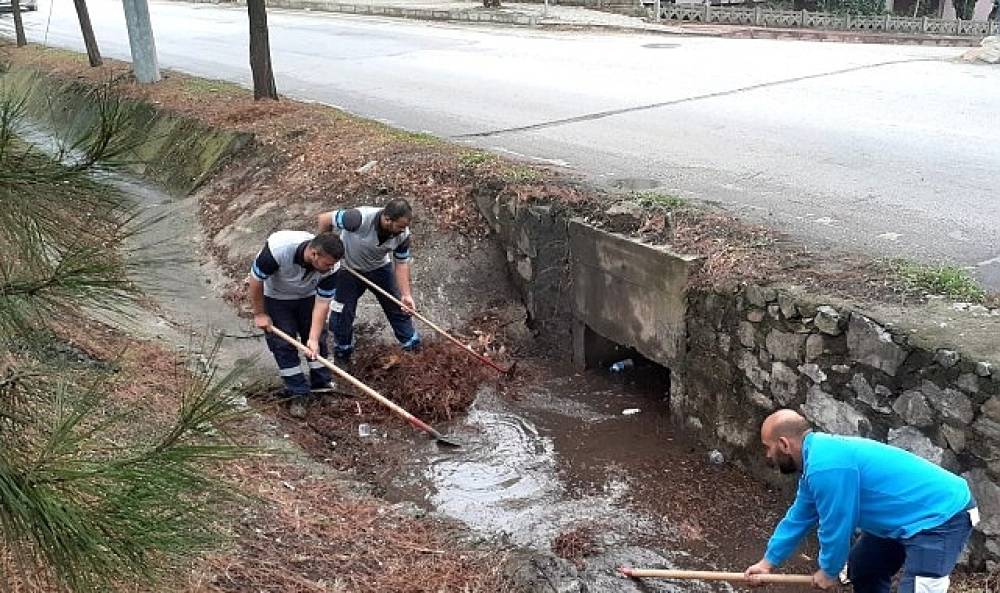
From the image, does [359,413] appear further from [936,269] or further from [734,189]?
[936,269]

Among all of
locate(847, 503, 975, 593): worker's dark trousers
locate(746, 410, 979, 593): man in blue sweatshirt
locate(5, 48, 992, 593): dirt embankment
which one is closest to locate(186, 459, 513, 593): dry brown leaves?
locate(5, 48, 992, 593): dirt embankment

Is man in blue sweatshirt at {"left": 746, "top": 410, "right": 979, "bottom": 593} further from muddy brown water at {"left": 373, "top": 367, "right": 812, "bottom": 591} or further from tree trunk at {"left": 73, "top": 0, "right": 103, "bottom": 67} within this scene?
tree trunk at {"left": 73, "top": 0, "right": 103, "bottom": 67}

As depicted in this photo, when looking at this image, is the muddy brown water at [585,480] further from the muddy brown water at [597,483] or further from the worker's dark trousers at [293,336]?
the worker's dark trousers at [293,336]

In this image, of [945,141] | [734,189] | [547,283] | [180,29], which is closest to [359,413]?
[547,283]

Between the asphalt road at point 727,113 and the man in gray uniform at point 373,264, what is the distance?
2173mm

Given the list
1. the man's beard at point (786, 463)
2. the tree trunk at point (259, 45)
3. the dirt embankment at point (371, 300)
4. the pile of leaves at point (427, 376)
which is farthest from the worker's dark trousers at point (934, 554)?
the tree trunk at point (259, 45)

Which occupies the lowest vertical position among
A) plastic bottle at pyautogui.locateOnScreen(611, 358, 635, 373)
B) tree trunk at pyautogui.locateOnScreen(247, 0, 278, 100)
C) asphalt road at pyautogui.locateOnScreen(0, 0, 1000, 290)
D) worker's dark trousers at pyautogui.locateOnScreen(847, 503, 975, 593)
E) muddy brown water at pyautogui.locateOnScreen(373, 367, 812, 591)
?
muddy brown water at pyautogui.locateOnScreen(373, 367, 812, 591)

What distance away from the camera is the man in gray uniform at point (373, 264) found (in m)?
6.96

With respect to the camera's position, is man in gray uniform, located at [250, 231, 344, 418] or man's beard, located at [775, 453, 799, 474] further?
man in gray uniform, located at [250, 231, 344, 418]

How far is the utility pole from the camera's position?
1400 centimetres

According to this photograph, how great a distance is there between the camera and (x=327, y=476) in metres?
5.55

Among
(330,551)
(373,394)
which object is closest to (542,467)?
(373,394)

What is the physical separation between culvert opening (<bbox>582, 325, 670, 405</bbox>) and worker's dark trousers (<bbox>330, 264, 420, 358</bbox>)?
5.04 ft

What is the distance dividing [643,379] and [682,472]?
151 cm
